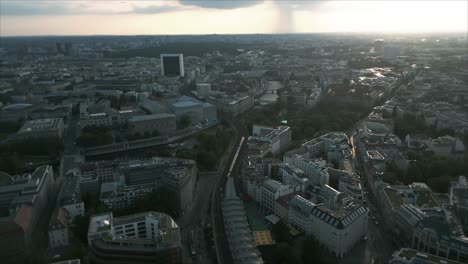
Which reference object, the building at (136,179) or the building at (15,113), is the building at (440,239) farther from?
the building at (15,113)

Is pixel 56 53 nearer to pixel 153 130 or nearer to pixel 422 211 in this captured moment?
pixel 153 130

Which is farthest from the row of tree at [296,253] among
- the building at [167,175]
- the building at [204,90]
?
the building at [204,90]

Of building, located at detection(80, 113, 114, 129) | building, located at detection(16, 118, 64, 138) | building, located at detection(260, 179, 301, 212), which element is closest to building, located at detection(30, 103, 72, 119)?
building, located at detection(16, 118, 64, 138)

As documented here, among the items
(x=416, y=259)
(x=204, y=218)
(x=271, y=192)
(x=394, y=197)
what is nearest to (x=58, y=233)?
(x=204, y=218)

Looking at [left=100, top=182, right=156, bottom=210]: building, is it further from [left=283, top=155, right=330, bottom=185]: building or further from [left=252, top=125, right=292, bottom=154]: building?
[left=252, top=125, right=292, bottom=154]: building

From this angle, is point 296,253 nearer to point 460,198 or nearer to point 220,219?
point 220,219
